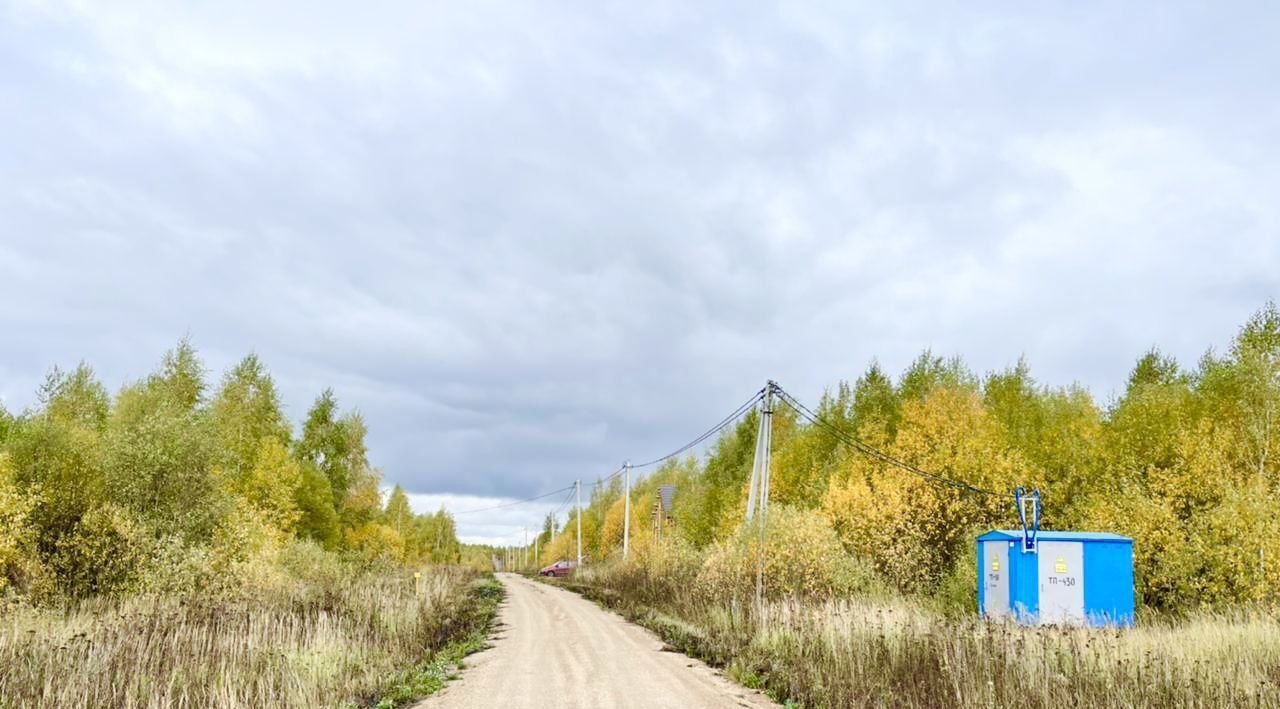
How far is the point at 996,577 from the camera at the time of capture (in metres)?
25.4

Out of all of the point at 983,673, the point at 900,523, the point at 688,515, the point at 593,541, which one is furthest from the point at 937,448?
the point at 593,541

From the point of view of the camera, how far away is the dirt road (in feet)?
46.2

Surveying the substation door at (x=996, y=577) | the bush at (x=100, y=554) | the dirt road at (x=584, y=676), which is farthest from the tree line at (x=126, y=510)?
the substation door at (x=996, y=577)

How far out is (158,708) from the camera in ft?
36.5

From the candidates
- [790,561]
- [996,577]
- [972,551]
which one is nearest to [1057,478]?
[972,551]

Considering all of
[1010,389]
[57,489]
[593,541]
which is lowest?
[593,541]

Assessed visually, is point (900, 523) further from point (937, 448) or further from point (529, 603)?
point (529, 603)

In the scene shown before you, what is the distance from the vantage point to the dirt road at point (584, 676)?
554 inches

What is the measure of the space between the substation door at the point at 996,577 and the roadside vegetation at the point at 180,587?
15659mm

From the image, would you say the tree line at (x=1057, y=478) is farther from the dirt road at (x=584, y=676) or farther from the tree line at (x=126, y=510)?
the tree line at (x=126, y=510)

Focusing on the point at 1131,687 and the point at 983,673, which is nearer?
the point at 1131,687

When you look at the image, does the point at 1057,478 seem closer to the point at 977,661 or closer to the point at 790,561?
the point at 790,561

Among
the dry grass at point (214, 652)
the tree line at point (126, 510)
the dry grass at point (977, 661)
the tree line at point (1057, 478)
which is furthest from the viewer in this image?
the tree line at point (1057, 478)

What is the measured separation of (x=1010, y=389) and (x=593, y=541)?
67612 mm
